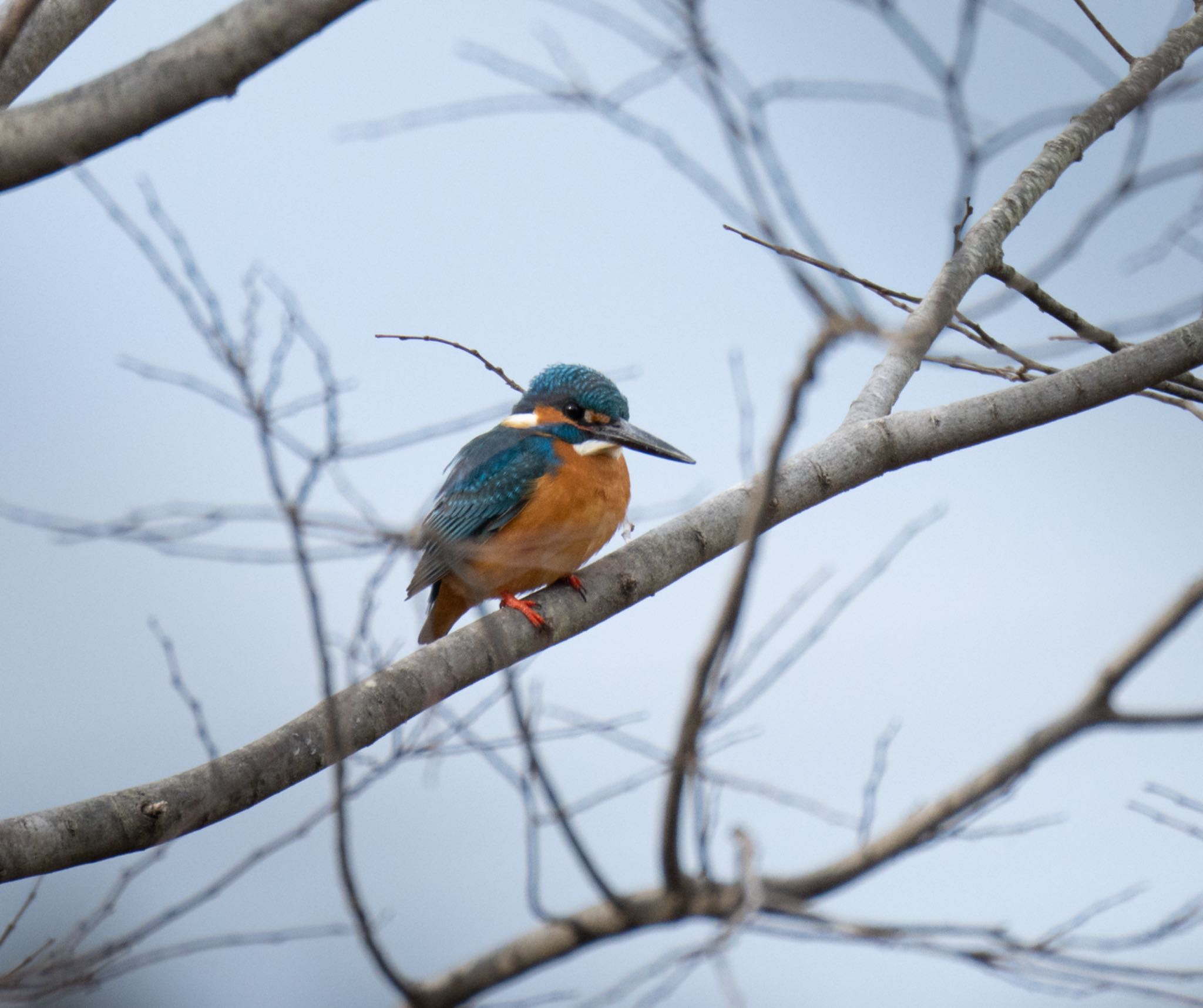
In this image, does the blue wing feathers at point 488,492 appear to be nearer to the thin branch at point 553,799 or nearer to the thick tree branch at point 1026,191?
the thick tree branch at point 1026,191

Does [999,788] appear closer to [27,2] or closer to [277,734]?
[277,734]

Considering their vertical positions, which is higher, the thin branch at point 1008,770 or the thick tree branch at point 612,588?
the thick tree branch at point 612,588

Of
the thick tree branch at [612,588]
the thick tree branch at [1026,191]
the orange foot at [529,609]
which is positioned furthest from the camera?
the orange foot at [529,609]

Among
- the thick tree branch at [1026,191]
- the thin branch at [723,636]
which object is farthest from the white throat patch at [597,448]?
the thin branch at [723,636]

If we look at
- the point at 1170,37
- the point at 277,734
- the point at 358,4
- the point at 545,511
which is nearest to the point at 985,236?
the point at 1170,37

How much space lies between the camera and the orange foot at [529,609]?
2.37 meters

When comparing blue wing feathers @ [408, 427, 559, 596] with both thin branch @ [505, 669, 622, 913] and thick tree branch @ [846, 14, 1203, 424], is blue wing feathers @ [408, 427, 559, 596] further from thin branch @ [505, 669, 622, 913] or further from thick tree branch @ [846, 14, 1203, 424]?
thin branch @ [505, 669, 622, 913]

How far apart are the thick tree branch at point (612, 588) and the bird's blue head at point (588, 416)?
0.65m

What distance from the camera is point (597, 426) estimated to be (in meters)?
3.09

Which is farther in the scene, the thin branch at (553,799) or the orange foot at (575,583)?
the orange foot at (575,583)

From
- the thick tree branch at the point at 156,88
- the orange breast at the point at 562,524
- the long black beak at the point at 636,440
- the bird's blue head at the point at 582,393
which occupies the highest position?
the bird's blue head at the point at 582,393

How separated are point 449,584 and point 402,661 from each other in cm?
89

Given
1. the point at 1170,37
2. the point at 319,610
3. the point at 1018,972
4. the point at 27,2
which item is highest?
the point at 1170,37

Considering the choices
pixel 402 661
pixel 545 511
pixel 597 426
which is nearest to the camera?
pixel 402 661
